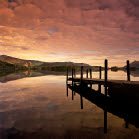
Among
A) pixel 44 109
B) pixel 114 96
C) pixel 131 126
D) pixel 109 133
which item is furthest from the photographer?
pixel 44 109

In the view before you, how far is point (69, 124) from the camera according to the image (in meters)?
8.21

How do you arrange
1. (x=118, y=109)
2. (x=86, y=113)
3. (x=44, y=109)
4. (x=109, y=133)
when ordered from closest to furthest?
(x=109, y=133) < (x=118, y=109) < (x=86, y=113) < (x=44, y=109)

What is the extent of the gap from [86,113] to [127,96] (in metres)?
3.72

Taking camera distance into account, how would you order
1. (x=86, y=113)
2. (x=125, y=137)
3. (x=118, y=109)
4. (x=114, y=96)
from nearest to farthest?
(x=125, y=137) → (x=118, y=109) → (x=114, y=96) → (x=86, y=113)

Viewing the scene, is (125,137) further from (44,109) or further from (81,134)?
(44,109)

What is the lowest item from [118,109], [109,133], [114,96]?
[109,133]

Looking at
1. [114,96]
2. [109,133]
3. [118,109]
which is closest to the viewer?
[109,133]

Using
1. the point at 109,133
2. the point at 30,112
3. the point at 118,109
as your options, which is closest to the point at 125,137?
the point at 109,133

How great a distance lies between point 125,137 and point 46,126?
4732 mm

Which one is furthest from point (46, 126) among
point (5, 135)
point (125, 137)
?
point (125, 137)

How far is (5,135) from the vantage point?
6.84 meters

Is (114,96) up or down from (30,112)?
up

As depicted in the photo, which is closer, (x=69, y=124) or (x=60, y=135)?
(x=60, y=135)

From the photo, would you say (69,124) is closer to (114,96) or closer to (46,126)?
(46,126)
